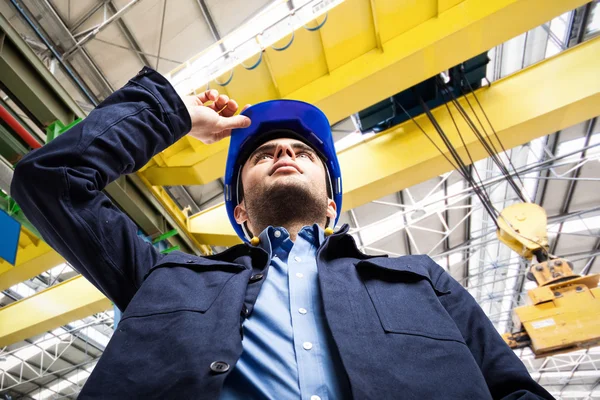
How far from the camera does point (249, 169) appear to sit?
207cm

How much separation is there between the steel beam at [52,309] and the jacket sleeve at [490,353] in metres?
A: 5.01

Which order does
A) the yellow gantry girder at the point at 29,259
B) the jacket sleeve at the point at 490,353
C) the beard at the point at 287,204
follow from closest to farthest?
the jacket sleeve at the point at 490,353
the beard at the point at 287,204
the yellow gantry girder at the point at 29,259

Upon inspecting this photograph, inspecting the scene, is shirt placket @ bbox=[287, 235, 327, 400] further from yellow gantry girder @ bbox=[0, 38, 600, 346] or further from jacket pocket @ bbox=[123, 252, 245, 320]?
yellow gantry girder @ bbox=[0, 38, 600, 346]

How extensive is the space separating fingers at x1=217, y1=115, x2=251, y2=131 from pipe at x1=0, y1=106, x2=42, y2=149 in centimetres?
192

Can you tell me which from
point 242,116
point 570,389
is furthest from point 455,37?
point 570,389

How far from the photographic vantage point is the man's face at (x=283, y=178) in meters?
1.84

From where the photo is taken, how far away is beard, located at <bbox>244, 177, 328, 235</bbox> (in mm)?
1833

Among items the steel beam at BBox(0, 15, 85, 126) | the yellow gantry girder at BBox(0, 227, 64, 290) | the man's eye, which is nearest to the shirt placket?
the man's eye

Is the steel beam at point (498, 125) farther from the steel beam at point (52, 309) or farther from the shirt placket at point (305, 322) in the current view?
the shirt placket at point (305, 322)

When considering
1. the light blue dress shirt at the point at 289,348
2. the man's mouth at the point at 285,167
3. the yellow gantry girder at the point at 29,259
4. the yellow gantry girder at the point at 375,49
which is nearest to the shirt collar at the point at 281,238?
the light blue dress shirt at the point at 289,348

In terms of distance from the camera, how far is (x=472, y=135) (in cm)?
412

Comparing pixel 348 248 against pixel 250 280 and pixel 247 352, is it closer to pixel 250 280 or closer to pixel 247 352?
pixel 250 280

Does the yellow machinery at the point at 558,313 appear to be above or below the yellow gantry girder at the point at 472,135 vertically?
below

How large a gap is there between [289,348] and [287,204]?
0.83m
